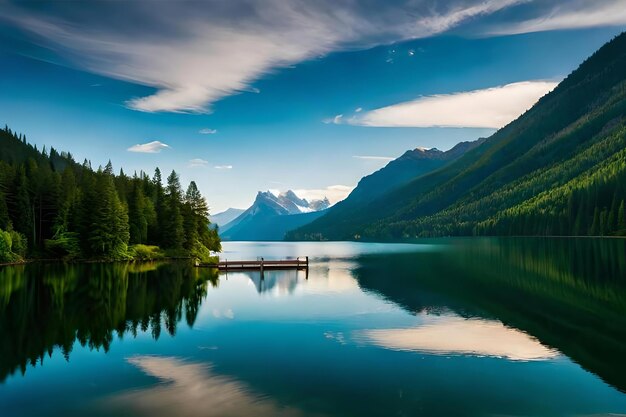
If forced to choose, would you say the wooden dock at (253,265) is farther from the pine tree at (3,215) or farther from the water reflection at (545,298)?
the pine tree at (3,215)

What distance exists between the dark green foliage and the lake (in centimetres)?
5076

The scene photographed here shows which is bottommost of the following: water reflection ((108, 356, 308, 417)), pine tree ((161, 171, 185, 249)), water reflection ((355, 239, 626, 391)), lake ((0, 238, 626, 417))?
water reflection ((108, 356, 308, 417))

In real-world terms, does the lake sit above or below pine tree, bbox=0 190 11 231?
below

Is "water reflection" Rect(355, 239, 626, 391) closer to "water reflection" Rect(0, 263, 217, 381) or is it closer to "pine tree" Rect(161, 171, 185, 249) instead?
"water reflection" Rect(0, 263, 217, 381)

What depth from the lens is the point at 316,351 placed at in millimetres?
30516

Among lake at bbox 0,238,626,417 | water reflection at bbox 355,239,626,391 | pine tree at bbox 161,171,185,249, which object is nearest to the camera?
lake at bbox 0,238,626,417

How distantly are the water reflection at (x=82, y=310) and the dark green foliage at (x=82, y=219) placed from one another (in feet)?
114

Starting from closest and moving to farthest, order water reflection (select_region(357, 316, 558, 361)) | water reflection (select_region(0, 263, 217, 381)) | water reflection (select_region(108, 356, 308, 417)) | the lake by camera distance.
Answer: water reflection (select_region(108, 356, 308, 417)) < the lake < water reflection (select_region(357, 316, 558, 361)) < water reflection (select_region(0, 263, 217, 381))

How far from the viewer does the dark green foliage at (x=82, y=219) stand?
10688 centimetres

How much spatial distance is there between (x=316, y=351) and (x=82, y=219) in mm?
95347

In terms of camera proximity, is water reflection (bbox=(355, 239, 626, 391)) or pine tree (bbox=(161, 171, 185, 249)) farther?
pine tree (bbox=(161, 171, 185, 249))

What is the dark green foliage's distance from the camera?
106875mm

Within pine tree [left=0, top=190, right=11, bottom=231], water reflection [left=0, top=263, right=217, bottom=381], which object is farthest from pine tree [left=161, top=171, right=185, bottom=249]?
water reflection [left=0, top=263, right=217, bottom=381]

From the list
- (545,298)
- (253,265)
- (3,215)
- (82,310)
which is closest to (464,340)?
(545,298)
